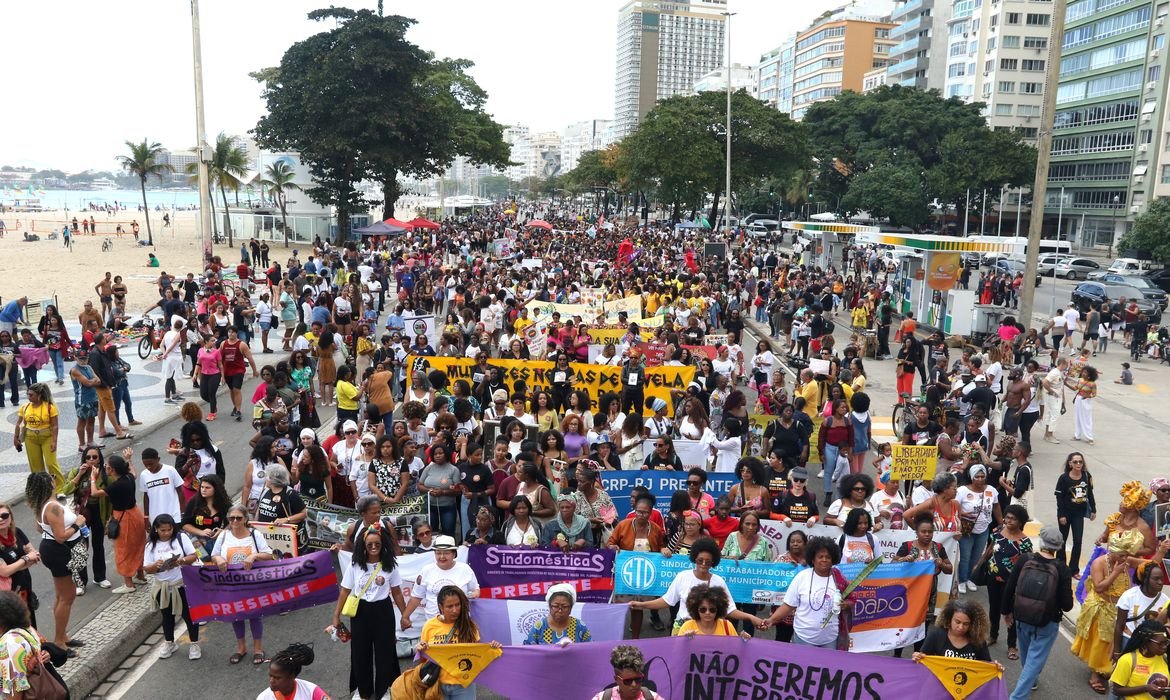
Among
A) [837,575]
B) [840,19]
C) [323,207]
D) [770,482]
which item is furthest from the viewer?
[840,19]

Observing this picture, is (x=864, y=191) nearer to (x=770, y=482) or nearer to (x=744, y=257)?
(x=744, y=257)

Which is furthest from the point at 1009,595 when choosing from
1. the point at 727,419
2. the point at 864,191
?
the point at 864,191

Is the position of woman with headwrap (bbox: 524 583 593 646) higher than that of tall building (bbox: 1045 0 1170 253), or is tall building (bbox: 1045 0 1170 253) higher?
tall building (bbox: 1045 0 1170 253)

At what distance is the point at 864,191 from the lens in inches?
2702

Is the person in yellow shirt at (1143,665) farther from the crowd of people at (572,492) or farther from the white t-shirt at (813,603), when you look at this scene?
the white t-shirt at (813,603)

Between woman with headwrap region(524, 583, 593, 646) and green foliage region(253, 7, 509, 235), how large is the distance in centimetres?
4701

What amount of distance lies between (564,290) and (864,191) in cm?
4871

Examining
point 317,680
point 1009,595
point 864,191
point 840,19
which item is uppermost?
point 840,19

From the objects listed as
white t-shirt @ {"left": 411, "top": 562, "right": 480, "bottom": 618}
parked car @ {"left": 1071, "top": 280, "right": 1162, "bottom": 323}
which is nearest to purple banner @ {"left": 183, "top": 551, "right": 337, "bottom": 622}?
white t-shirt @ {"left": 411, "top": 562, "right": 480, "bottom": 618}

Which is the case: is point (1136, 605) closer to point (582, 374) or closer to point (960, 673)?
point (960, 673)

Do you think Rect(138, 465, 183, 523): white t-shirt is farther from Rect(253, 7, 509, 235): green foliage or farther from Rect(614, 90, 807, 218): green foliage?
Rect(614, 90, 807, 218): green foliage

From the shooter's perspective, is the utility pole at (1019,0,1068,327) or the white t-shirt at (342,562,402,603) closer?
the white t-shirt at (342,562,402,603)

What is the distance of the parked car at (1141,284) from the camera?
120 feet

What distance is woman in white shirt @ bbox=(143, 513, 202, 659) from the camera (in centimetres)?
755
